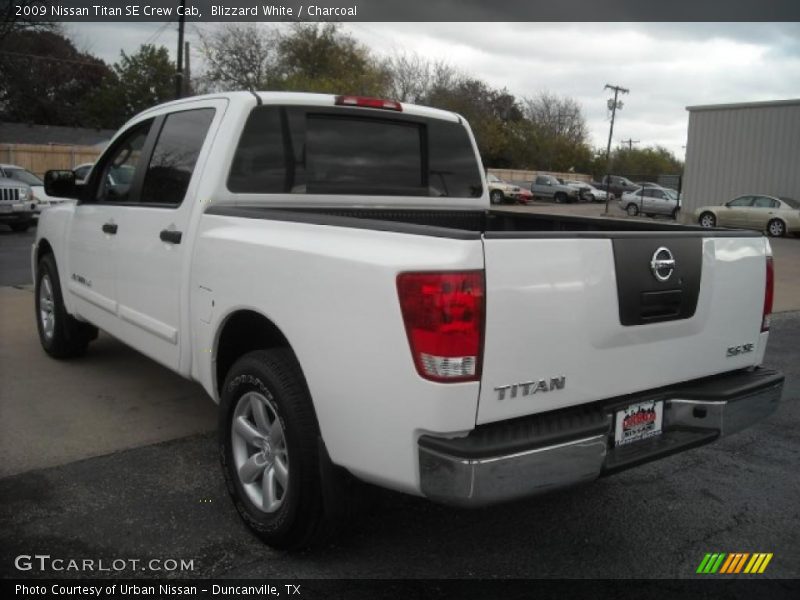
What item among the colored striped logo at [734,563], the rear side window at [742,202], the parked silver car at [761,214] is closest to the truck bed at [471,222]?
the colored striped logo at [734,563]

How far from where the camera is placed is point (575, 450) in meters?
2.50

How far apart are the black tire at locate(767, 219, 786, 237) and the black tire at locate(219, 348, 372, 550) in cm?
2503

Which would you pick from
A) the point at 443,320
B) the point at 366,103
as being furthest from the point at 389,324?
the point at 366,103

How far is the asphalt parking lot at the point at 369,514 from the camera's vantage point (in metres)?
2.94

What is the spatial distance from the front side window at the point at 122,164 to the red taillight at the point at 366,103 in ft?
4.12

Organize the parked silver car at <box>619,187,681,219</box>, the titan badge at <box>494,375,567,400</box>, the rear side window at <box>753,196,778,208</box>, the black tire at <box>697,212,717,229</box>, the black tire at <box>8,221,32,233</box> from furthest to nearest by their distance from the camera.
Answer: the parked silver car at <box>619,187,681,219</box>
the black tire at <box>697,212,717,229</box>
the rear side window at <box>753,196,778,208</box>
the black tire at <box>8,221,32,233</box>
the titan badge at <box>494,375,567,400</box>

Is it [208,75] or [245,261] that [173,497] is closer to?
[245,261]

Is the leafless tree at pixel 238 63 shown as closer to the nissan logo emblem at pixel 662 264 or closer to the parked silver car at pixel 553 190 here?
the parked silver car at pixel 553 190

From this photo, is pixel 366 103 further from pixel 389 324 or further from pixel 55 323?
pixel 55 323

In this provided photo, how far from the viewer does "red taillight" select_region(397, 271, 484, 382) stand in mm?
2293

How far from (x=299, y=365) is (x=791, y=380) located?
15.9 feet

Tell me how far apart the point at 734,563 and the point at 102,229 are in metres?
3.95

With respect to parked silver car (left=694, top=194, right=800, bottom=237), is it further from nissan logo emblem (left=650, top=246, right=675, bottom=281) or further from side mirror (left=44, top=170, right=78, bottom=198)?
nissan logo emblem (left=650, top=246, right=675, bottom=281)

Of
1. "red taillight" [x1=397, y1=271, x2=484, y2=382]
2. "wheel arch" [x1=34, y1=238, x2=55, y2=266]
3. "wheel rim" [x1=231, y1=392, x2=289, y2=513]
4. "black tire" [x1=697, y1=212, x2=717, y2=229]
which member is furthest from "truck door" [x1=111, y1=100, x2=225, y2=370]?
"black tire" [x1=697, y1=212, x2=717, y2=229]
